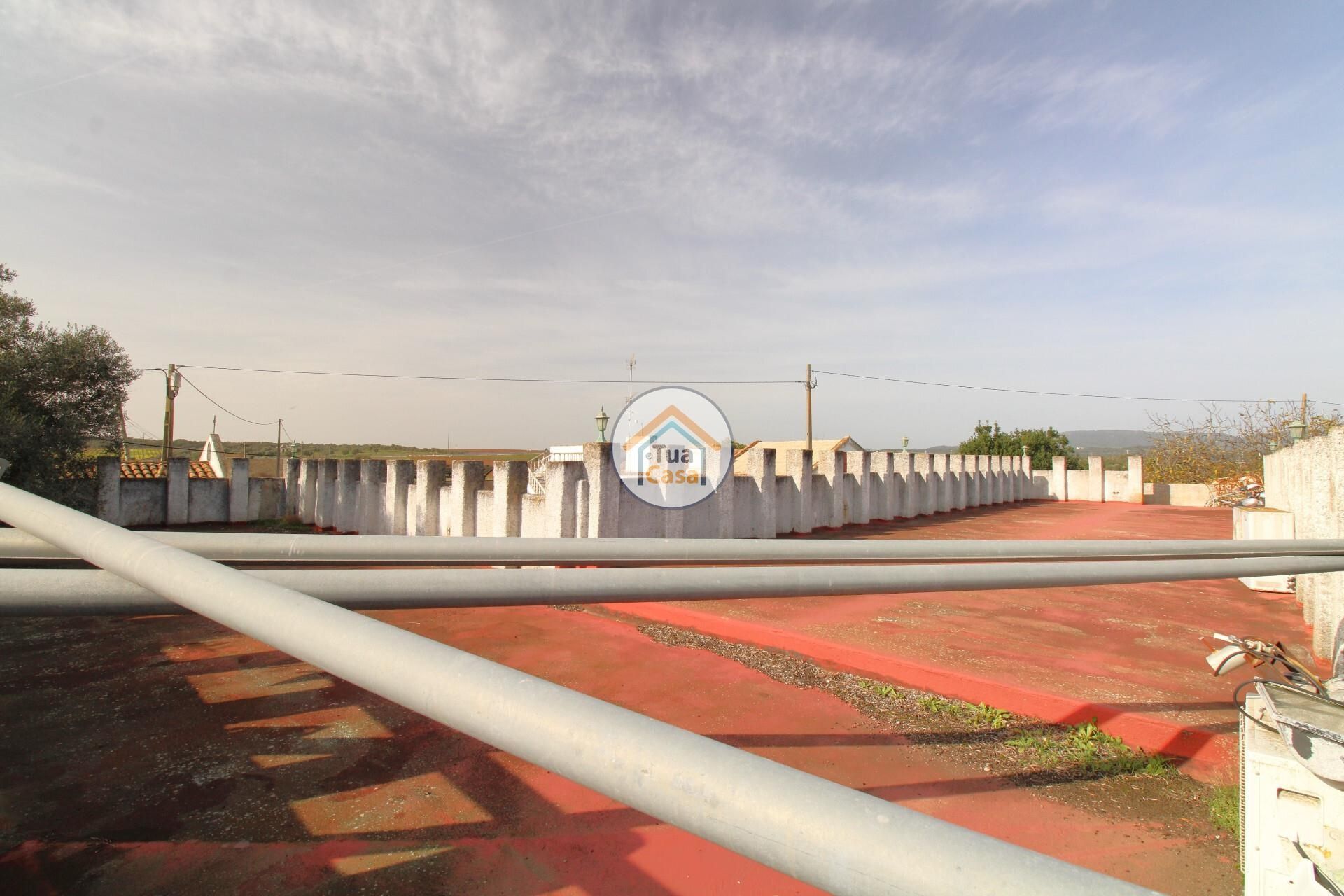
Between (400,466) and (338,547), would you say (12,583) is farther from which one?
A: (400,466)

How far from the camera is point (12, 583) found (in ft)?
3.54

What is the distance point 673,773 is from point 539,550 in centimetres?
108

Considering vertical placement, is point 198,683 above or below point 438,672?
below

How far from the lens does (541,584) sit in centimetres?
127

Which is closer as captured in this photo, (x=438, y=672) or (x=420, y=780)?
(x=438, y=672)

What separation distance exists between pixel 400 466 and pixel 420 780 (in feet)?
26.8

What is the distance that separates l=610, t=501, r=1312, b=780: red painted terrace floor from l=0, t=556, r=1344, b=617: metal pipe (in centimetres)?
212

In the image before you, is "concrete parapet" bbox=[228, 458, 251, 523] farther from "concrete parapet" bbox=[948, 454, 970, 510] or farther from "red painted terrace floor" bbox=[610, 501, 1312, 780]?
"concrete parapet" bbox=[948, 454, 970, 510]

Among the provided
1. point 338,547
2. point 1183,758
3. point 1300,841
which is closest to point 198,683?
point 338,547

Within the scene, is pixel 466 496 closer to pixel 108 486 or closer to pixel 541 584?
pixel 108 486

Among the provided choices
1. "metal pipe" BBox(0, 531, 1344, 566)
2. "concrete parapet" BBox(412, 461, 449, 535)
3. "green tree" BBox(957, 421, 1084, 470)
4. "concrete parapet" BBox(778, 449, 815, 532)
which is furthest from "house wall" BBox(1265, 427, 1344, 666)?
"green tree" BBox(957, 421, 1084, 470)

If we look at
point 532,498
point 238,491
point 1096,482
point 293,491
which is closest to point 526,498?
point 532,498

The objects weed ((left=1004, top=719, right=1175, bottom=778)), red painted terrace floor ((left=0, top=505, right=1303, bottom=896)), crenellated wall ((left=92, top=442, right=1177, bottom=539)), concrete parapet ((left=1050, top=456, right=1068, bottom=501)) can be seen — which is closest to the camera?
red painted terrace floor ((left=0, top=505, right=1303, bottom=896))

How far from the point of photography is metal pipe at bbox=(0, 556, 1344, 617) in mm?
1121
